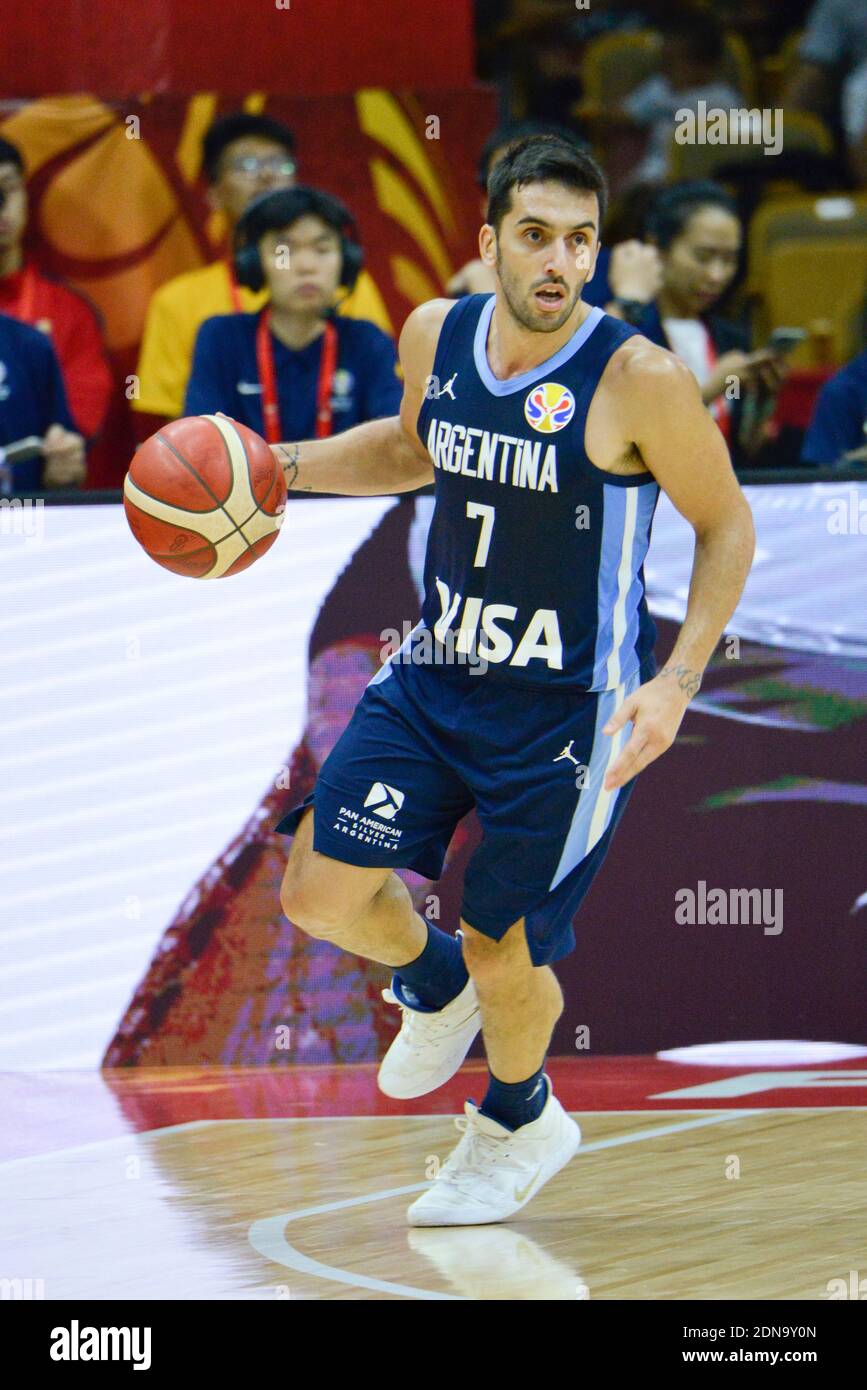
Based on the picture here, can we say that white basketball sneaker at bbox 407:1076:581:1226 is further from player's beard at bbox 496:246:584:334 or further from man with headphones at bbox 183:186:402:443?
man with headphones at bbox 183:186:402:443

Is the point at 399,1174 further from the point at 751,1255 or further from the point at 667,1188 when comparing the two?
the point at 751,1255

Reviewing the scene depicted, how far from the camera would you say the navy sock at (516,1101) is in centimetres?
439

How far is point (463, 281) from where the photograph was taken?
23.7ft

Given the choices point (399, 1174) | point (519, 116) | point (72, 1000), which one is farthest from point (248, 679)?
point (519, 116)

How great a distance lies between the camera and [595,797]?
4.19m

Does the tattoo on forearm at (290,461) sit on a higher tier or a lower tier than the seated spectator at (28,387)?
lower

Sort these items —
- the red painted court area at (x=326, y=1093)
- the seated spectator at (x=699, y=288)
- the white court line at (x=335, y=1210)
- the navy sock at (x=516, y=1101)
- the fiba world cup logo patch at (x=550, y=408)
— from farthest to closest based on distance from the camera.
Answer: the seated spectator at (x=699, y=288) < the red painted court area at (x=326, y=1093) < the navy sock at (x=516, y=1101) < the fiba world cup logo patch at (x=550, y=408) < the white court line at (x=335, y=1210)

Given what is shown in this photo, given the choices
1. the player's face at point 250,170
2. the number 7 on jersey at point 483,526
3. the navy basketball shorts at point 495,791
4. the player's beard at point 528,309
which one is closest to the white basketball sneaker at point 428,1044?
A: the navy basketball shorts at point 495,791

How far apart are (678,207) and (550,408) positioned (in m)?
3.44

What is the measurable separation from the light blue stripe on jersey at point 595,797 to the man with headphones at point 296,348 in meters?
2.77

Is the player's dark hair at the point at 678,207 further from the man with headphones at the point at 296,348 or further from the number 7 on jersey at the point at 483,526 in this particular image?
the number 7 on jersey at the point at 483,526

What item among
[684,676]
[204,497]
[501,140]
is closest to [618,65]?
[501,140]

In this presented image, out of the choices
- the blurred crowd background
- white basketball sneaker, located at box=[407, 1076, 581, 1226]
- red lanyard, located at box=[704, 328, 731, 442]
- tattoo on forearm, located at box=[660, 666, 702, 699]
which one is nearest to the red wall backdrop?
the blurred crowd background

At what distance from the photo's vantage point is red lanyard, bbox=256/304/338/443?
6750 mm
